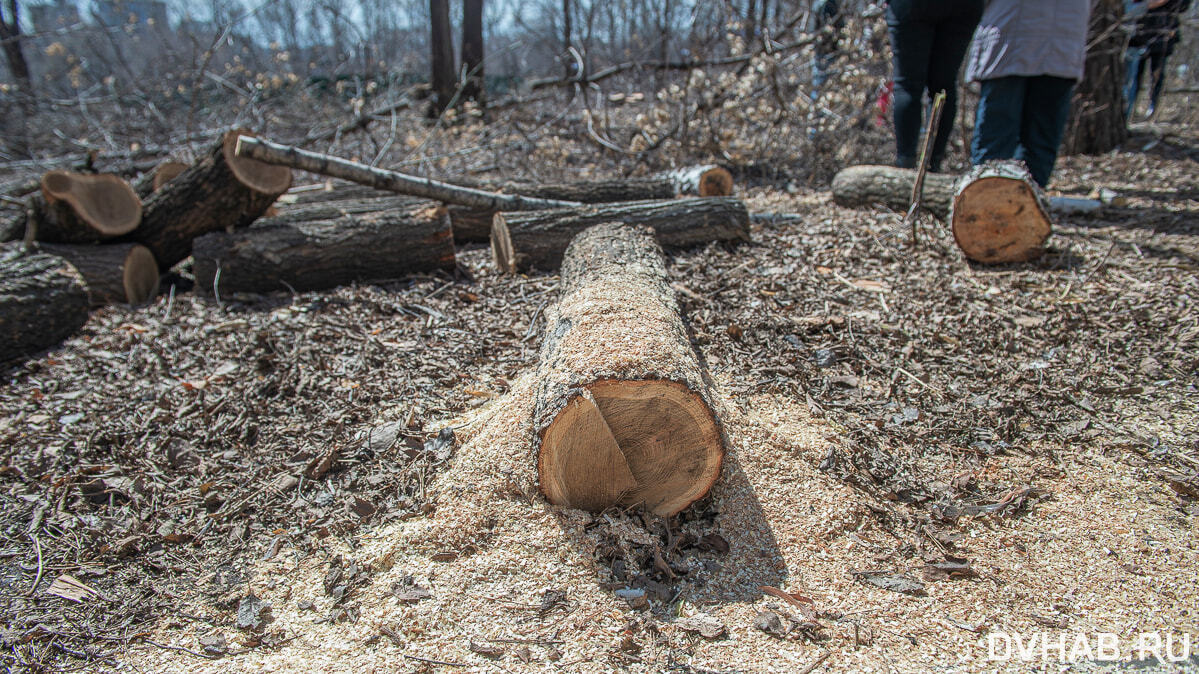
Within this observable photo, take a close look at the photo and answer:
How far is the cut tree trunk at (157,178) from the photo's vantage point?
465 cm

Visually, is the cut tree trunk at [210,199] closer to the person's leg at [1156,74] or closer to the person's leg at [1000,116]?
the person's leg at [1000,116]

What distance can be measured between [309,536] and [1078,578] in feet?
8.03

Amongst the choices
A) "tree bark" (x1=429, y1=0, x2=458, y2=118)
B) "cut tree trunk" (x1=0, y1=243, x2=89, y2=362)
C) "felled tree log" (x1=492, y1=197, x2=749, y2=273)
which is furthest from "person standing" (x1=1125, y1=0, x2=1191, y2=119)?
"cut tree trunk" (x1=0, y1=243, x2=89, y2=362)

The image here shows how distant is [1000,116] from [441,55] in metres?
7.48

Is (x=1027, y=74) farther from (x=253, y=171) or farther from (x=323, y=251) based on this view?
(x=253, y=171)

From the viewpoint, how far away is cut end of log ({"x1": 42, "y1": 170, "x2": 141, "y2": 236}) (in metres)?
4.08

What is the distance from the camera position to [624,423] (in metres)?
2.02

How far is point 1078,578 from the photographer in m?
1.90

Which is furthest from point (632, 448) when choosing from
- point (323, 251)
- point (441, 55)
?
point (441, 55)

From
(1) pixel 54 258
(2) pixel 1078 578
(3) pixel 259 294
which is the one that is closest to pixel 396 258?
(3) pixel 259 294

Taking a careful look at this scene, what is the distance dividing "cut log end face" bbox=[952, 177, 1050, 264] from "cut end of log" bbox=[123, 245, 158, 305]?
17.1 ft

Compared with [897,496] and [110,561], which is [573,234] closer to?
[897,496]

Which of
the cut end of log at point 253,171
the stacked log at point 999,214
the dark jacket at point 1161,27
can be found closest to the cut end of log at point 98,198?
the cut end of log at point 253,171

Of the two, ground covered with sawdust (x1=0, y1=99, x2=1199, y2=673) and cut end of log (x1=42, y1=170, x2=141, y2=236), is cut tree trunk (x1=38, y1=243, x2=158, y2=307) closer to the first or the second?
cut end of log (x1=42, y1=170, x2=141, y2=236)
